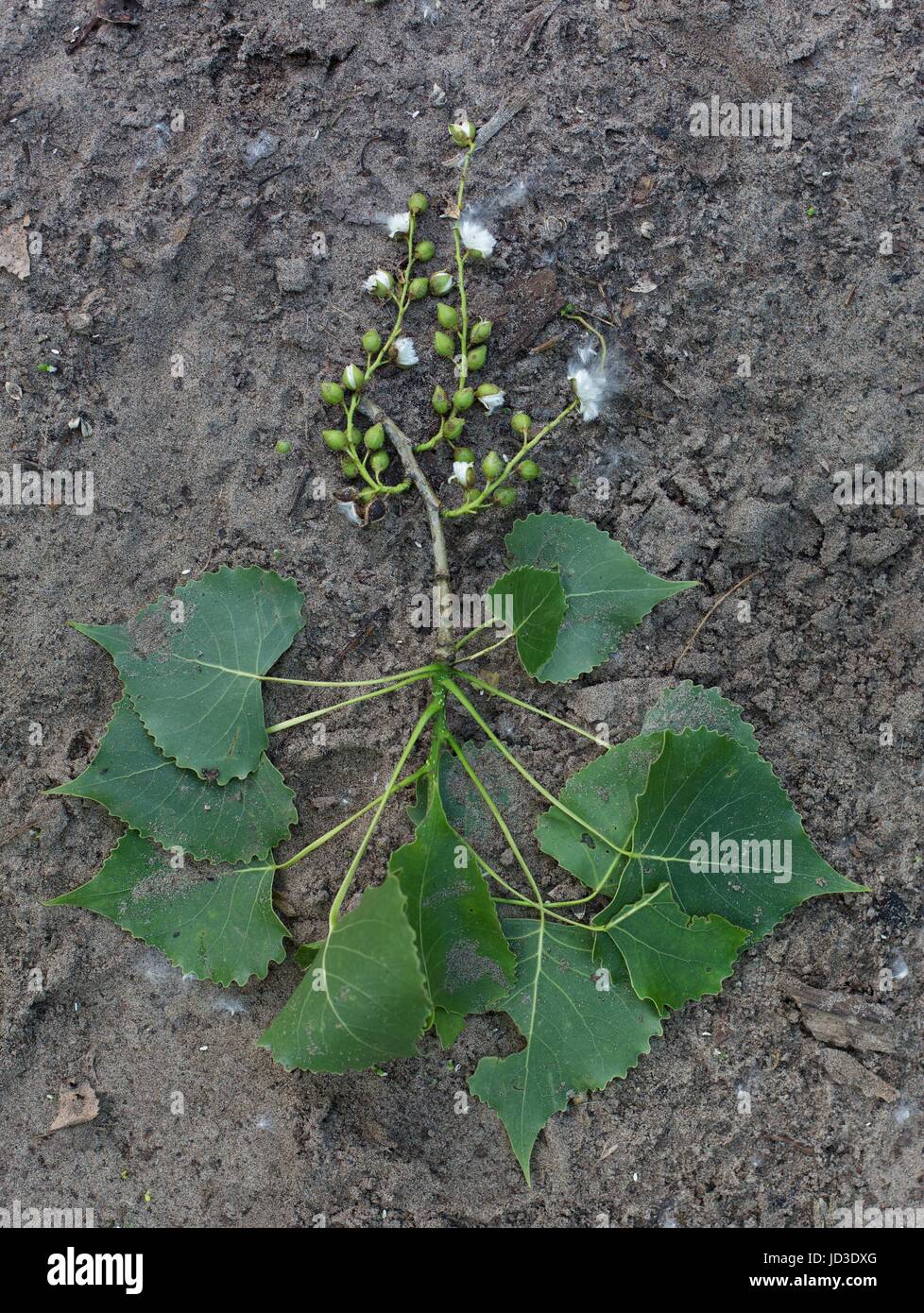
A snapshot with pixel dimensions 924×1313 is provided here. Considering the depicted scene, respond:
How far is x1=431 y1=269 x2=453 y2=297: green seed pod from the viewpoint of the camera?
2.81m

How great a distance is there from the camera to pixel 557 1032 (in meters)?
2.64

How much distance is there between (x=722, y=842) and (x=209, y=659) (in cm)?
141

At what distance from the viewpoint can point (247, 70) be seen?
2.85m

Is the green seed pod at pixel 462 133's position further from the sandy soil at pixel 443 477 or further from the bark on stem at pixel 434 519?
the bark on stem at pixel 434 519

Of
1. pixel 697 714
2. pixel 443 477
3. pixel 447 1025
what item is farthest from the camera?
pixel 443 477

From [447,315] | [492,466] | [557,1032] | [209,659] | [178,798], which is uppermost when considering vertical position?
[447,315]

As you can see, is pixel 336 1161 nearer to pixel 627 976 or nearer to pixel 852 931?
pixel 627 976

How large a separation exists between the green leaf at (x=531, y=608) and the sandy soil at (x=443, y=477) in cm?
21

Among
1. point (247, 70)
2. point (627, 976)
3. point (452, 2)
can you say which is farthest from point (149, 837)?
point (452, 2)

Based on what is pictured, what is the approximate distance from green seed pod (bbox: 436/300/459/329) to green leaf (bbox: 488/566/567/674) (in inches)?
28.5

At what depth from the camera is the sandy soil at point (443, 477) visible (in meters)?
2.76

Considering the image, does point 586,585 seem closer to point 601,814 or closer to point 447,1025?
point 601,814

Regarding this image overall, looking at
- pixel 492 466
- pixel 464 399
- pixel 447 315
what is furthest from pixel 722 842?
pixel 447 315

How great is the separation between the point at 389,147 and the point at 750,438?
51.4 inches
